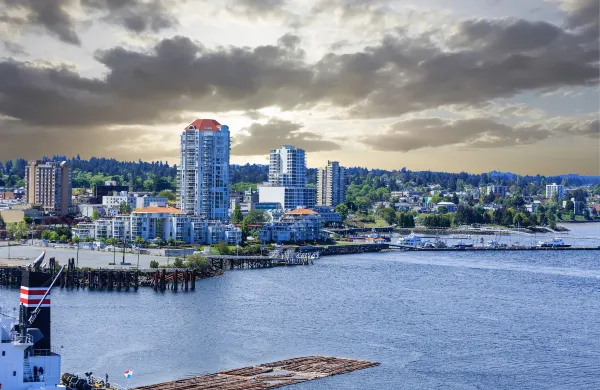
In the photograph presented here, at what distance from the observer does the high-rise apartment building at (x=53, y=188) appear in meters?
98.9

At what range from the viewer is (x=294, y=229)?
82.6 meters

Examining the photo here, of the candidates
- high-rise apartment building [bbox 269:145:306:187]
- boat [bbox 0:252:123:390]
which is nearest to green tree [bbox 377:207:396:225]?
high-rise apartment building [bbox 269:145:306:187]

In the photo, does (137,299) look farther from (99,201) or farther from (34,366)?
(99,201)

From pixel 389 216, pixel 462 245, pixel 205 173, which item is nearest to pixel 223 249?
pixel 205 173

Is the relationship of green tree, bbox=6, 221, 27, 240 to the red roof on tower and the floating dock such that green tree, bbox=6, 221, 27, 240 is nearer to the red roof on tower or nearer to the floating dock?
the red roof on tower

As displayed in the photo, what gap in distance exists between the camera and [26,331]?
16.3 meters

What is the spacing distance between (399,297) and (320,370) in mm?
19734

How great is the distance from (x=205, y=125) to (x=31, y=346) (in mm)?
73635

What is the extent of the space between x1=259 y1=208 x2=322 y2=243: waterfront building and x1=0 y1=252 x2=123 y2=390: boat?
62.6m

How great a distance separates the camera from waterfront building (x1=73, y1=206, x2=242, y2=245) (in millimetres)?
72312

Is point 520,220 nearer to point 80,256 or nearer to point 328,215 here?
point 328,215

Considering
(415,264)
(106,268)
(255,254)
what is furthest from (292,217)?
(106,268)

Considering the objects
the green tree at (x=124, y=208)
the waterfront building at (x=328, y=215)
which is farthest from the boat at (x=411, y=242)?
the green tree at (x=124, y=208)

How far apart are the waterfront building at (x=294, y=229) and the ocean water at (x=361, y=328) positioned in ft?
84.8
